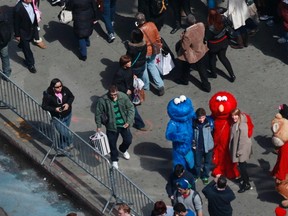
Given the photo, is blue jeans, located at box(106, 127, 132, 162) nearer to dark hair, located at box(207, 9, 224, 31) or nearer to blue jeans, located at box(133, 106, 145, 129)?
blue jeans, located at box(133, 106, 145, 129)

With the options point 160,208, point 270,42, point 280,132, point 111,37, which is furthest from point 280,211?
point 111,37

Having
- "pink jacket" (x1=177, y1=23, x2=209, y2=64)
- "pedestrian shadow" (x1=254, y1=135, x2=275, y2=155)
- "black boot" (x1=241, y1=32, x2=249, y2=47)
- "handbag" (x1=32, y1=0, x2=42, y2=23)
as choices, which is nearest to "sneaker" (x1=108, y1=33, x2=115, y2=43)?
"handbag" (x1=32, y1=0, x2=42, y2=23)

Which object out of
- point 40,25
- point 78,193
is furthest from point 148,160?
point 40,25

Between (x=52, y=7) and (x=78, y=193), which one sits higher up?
(x=52, y=7)

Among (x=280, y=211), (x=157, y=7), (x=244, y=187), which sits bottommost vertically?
(x=280, y=211)

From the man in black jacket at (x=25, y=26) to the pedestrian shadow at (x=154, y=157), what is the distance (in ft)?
9.54

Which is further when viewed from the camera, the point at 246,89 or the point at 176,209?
the point at 246,89

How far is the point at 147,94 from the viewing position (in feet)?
62.1

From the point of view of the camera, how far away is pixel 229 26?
771 inches

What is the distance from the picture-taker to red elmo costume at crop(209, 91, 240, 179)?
54.3 feet

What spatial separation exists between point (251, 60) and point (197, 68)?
144 centimetres

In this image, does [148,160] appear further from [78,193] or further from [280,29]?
[280,29]

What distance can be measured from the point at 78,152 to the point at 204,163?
209 centimetres

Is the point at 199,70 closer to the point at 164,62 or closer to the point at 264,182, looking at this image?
the point at 164,62
